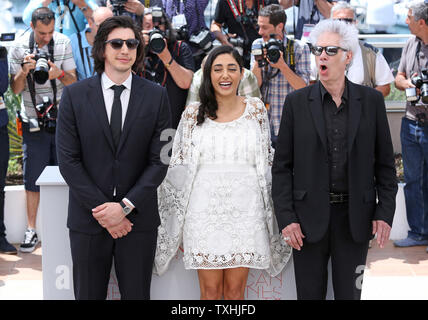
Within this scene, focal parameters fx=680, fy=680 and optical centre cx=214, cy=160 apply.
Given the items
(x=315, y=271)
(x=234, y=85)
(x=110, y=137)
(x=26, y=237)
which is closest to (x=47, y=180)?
(x=110, y=137)

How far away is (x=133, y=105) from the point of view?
3.34m

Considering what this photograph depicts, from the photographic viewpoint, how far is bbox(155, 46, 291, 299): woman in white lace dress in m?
3.58

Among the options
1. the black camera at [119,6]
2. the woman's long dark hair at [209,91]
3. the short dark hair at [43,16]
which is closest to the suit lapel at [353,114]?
the woman's long dark hair at [209,91]

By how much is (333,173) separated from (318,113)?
30cm

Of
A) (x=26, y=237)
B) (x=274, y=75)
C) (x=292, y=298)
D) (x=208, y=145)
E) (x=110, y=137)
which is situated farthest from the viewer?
(x=26, y=237)

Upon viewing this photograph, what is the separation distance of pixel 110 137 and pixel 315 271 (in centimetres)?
121

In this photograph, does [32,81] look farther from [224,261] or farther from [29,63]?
[224,261]

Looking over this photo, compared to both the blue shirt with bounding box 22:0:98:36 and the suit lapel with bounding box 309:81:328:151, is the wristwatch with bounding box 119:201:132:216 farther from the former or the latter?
the blue shirt with bounding box 22:0:98:36

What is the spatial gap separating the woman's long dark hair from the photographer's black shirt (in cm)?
143

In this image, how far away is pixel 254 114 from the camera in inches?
147

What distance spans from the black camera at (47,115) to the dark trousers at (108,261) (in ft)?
7.10

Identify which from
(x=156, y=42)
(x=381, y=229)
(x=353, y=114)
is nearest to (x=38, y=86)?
(x=156, y=42)

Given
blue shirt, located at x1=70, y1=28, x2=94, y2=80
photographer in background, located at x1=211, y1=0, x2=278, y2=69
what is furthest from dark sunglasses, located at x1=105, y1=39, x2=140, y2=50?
photographer in background, located at x1=211, y1=0, x2=278, y2=69

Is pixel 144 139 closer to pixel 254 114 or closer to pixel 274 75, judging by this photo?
pixel 254 114
